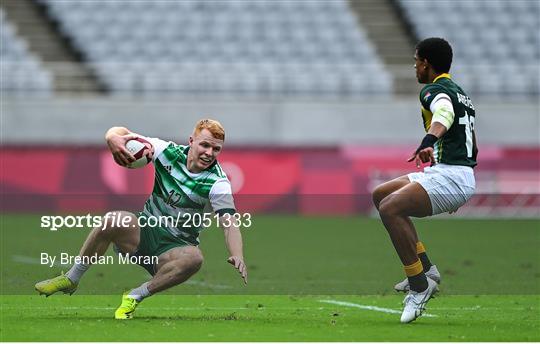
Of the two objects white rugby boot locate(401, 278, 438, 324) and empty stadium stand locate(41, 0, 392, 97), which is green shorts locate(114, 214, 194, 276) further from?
empty stadium stand locate(41, 0, 392, 97)

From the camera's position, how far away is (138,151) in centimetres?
819

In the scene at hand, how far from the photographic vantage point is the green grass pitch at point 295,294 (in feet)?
25.5

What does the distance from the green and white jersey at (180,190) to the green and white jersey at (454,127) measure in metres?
1.58

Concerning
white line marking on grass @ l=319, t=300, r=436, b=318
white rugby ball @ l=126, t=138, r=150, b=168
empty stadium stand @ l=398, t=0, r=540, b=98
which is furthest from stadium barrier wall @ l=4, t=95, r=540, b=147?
white rugby ball @ l=126, t=138, r=150, b=168

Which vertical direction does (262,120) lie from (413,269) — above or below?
below

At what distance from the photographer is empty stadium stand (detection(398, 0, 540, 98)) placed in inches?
1074

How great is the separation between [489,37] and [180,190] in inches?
854

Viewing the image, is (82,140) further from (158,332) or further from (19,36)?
(158,332)

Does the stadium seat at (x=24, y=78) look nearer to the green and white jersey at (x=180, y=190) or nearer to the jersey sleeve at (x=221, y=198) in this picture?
the green and white jersey at (x=180, y=190)

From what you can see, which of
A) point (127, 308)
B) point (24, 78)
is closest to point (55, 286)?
point (127, 308)

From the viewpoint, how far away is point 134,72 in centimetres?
2644

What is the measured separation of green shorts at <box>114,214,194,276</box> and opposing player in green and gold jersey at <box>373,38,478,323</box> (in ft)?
4.99

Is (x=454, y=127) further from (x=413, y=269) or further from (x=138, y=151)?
(x=138, y=151)

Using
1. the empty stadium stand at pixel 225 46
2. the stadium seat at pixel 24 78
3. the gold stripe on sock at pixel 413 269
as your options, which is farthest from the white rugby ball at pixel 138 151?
the stadium seat at pixel 24 78
